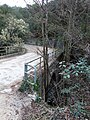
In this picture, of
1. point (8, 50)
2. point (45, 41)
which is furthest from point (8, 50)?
point (45, 41)

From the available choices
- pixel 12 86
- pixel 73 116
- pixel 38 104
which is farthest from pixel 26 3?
pixel 73 116

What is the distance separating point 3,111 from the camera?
597 centimetres

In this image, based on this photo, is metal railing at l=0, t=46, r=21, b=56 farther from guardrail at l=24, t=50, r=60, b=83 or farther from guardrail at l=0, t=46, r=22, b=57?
guardrail at l=24, t=50, r=60, b=83

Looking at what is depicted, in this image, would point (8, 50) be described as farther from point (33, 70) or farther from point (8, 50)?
point (33, 70)

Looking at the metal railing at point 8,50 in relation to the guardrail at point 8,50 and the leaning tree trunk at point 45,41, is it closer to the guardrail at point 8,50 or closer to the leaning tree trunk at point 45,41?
the guardrail at point 8,50

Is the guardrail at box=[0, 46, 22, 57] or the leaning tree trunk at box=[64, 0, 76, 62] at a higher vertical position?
the leaning tree trunk at box=[64, 0, 76, 62]

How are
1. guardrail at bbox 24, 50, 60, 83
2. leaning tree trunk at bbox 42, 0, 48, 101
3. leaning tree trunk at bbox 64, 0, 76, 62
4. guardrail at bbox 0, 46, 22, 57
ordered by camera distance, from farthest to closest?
guardrail at bbox 0, 46, 22, 57, leaning tree trunk at bbox 64, 0, 76, 62, guardrail at bbox 24, 50, 60, 83, leaning tree trunk at bbox 42, 0, 48, 101

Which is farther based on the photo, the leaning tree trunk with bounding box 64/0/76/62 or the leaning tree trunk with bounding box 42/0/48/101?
the leaning tree trunk with bounding box 64/0/76/62

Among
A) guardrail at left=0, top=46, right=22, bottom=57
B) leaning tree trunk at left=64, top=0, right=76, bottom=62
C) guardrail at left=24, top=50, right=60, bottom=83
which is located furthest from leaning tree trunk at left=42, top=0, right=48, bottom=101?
guardrail at left=0, top=46, right=22, bottom=57

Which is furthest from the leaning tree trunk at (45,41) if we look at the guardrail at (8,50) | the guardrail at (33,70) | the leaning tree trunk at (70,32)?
the guardrail at (8,50)

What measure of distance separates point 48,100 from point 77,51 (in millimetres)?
3617

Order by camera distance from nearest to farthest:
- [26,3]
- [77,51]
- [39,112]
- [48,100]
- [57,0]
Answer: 1. [39,112]
2. [26,3]
3. [48,100]
4. [57,0]
5. [77,51]

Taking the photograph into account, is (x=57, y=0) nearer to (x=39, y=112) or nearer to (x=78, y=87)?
(x=78, y=87)

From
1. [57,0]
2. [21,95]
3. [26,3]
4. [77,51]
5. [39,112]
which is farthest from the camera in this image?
[77,51]
